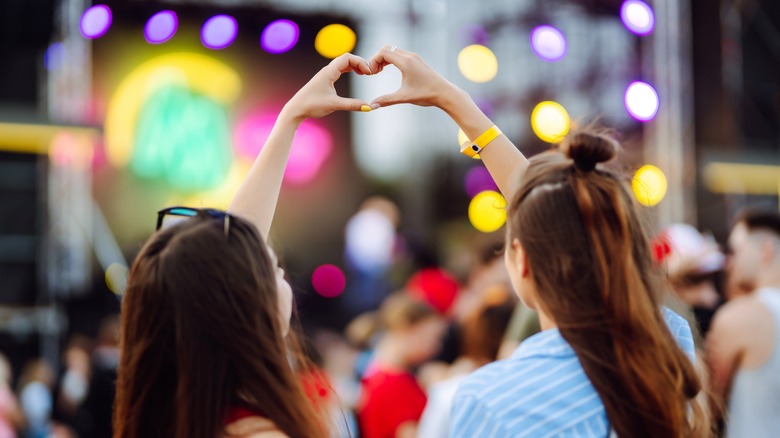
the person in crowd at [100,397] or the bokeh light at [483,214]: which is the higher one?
the bokeh light at [483,214]

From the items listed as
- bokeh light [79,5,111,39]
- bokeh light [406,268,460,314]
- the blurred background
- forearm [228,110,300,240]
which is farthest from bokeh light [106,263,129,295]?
forearm [228,110,300,240]

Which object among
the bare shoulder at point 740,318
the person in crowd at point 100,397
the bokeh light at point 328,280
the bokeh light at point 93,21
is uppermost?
the bokeh light at point 93,21

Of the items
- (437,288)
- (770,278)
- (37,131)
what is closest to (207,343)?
(770,278)

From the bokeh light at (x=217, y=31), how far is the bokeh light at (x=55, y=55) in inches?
70.0

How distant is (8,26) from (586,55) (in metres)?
5.70

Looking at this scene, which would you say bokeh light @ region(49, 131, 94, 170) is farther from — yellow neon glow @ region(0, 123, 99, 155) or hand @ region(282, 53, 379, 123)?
hand @ region(282, 53, 379, 123)

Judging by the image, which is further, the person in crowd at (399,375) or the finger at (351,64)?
the person in crowd at (399,375)

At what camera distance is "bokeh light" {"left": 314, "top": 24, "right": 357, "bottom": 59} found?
949cm

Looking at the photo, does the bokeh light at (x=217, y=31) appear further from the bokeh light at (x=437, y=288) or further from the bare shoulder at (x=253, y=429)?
the bare shoulder at (x=253, y=429)

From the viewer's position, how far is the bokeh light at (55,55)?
24.5 ft

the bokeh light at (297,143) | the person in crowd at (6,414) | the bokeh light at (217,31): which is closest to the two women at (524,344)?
the person in crowd at (6,414)

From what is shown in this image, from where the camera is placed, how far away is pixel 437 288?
6.47 m

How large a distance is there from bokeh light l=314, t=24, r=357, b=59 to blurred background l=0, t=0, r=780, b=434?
3 centimetres

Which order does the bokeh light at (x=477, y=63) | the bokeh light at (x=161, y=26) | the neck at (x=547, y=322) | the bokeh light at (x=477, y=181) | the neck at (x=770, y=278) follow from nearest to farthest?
the neck at (x=547, y=322)
the neck at (x=770, y=278)
the bokeh light at (x=161, y=26)
the bokeh light at (x=477, y=63)
the bokeh light at (x=477, y=181)
